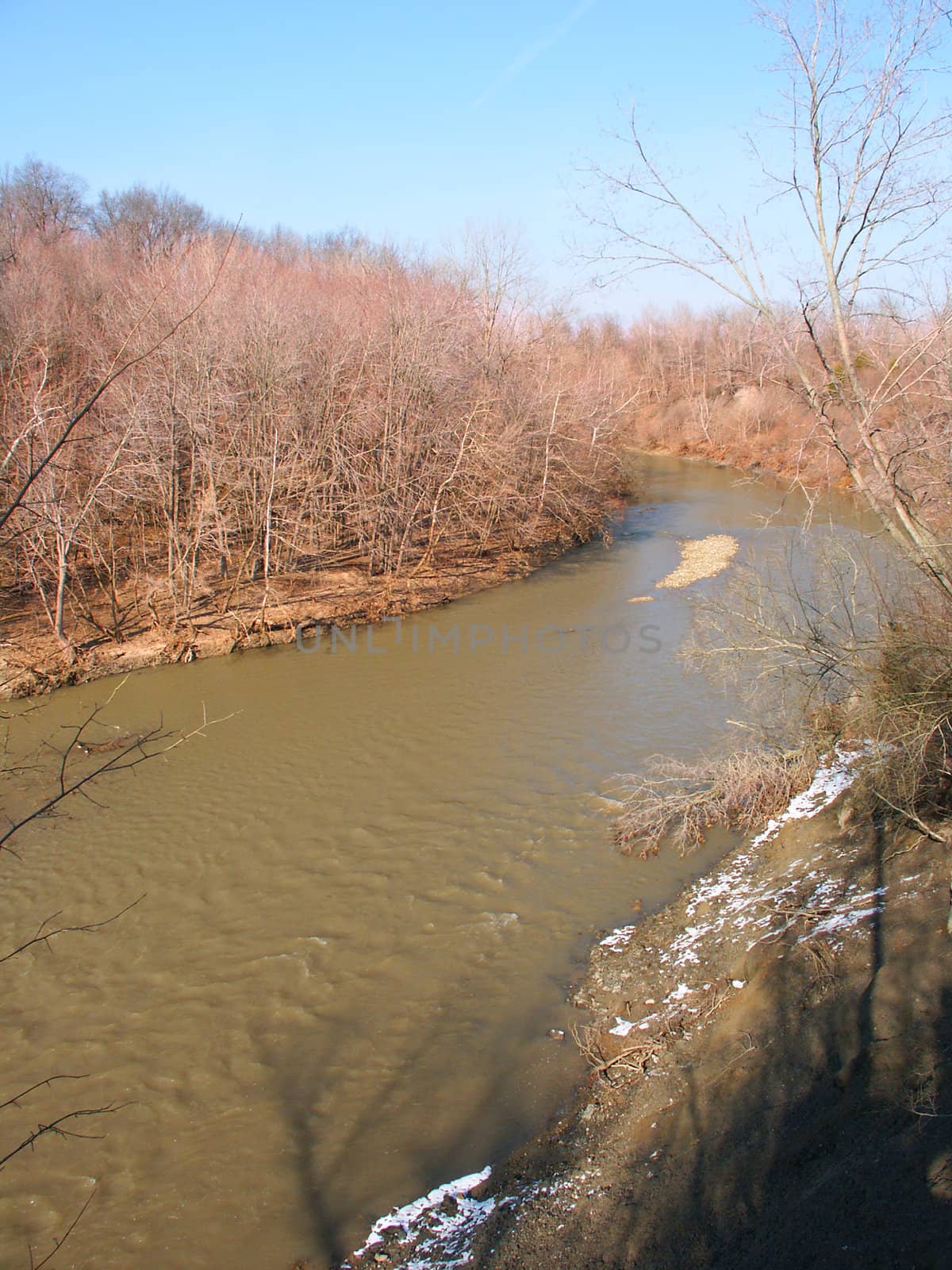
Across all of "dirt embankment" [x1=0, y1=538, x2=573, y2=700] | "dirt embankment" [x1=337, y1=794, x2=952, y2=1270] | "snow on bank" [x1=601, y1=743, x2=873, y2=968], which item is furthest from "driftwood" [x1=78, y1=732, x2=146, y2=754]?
"dirt embankment" [x1=337, y1=794, x2=952, y2=1270]

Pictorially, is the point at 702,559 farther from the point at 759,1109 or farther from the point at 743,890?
the point at 759,1109

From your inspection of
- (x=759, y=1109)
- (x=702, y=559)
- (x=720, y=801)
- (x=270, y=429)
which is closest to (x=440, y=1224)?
(x=759, y=1109)

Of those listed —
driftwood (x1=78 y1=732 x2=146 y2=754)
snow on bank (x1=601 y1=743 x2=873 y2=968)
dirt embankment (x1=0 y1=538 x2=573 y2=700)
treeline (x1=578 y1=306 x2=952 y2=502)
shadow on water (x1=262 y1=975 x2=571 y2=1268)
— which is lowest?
shadow on water (x1=262 y1=975 x2=571 y2=1268)

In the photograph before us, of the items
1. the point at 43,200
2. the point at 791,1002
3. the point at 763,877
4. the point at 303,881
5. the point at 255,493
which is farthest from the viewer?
the point at 43,200

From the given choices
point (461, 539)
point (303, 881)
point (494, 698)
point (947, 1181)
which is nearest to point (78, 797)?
point (303, 881)

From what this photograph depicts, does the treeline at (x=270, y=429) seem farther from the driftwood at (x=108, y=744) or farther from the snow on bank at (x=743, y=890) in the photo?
the snow on bank at (x=743, y=890)

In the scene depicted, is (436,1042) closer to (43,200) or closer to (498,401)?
(498,401)

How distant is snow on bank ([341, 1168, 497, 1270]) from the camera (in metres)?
4.84

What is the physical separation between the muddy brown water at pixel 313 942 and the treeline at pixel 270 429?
3.80m

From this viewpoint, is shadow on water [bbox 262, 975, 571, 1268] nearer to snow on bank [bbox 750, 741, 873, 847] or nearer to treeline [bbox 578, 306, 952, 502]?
snow on bank [bbox 750, 741, 873, 847]

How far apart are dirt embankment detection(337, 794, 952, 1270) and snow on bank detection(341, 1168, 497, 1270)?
0.01m

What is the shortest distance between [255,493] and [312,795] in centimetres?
993

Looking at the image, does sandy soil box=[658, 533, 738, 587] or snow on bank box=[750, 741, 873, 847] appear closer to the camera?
snow on bank box=[750, 741, 873, 847]

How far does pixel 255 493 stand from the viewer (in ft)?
64.3
